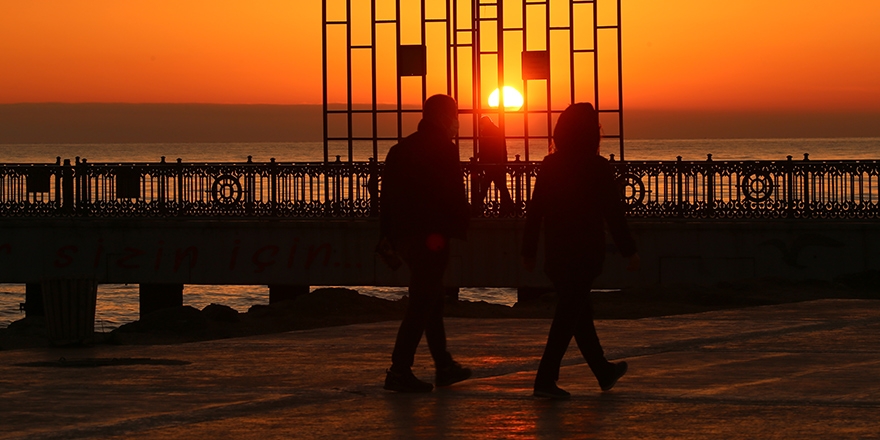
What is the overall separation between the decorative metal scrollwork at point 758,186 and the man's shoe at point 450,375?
14707 mm

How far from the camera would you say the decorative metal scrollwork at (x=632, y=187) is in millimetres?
23781

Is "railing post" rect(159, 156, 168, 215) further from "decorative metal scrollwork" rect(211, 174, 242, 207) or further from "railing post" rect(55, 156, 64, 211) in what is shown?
"railing post" rect(55, 156, 64, 211)

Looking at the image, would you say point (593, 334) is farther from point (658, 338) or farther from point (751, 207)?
point (751, 207)

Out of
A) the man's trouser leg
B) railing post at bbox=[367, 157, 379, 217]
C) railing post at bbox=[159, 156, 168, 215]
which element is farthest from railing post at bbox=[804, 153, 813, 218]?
the man's trouser leg

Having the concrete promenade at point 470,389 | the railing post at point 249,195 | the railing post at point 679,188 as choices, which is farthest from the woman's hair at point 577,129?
the railing post at point 249,195

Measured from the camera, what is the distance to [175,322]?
1580 cm

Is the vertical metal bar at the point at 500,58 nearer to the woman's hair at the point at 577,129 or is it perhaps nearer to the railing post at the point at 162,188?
the railing post at the point at 162,188

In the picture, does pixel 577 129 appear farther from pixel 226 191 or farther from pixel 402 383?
pixel 226 191

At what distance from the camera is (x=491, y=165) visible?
24797 mm

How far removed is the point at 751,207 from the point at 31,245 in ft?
39.2

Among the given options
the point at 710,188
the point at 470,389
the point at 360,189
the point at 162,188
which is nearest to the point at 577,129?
the point at 470,389

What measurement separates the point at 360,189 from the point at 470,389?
52.7 feet

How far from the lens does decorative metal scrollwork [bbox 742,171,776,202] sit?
76.5 ft

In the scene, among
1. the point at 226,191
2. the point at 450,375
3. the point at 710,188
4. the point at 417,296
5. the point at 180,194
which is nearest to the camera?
the point at 417,296
